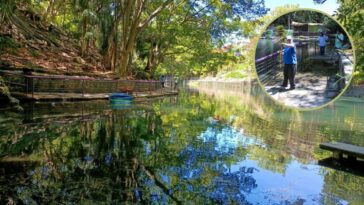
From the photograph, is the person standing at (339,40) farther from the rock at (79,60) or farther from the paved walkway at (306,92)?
the rock at (79,60)

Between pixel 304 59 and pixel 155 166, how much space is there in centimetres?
600

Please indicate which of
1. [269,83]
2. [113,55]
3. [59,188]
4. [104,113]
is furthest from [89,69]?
[269,83]

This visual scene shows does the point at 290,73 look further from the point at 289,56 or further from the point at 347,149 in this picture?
the point at 347,149

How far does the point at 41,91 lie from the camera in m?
16.8

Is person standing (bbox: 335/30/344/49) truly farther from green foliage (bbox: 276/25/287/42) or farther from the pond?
the pond

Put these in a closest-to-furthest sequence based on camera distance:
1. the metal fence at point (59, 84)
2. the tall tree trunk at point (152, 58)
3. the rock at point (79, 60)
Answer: the metal fence at point (59, 84) < the rock at point (79, 60) < the tall tree trunk at point (152, 58)

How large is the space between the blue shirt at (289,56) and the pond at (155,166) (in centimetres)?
398

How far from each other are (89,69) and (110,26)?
4.16m

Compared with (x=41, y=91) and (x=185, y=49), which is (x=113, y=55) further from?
(x=185, y=49)

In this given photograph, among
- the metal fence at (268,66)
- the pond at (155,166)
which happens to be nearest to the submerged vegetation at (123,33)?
the pond at (155,166)

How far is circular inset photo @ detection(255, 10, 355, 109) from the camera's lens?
69.7 inches

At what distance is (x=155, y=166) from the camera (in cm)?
752

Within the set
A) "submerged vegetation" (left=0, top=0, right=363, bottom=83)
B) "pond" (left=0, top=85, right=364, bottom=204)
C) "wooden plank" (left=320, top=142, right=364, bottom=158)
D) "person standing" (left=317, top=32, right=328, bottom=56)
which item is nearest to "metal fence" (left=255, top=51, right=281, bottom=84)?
"person standing" (left=317, top=32, right=328, bottom=56)

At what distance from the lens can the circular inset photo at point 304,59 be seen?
5.81ft
